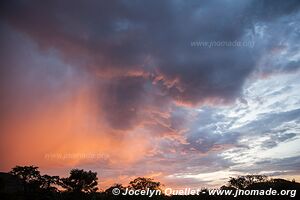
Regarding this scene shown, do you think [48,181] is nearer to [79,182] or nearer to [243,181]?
[79,182]

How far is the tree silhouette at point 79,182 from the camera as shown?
2672 inches

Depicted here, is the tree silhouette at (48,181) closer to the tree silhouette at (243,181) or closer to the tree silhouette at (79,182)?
the tree silhouette at (79,182)

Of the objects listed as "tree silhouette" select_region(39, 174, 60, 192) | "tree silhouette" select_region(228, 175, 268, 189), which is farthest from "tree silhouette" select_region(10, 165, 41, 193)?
"tree silhouette" select_region(228, 175, 268, 189)

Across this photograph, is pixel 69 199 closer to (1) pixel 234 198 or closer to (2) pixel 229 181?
(1) pixel 234 198

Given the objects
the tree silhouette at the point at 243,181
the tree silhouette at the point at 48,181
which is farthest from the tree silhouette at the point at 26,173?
the tree silhouette at the point at 243,181

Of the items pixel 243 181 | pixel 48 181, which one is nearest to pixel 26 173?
pixel 48 181

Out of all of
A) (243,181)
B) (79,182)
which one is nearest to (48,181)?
(79,182)

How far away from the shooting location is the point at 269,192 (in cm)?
4644

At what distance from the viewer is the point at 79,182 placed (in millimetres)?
69250

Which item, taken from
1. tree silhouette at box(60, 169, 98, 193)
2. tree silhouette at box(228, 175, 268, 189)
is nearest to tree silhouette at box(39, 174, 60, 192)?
tree silhouette at box(60, 169, 98, 193)

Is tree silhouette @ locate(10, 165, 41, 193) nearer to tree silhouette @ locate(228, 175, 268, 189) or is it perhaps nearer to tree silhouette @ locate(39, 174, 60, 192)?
tree silhouette @ locate(39, 174, 60, 192)

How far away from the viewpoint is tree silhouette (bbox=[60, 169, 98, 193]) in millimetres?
67875

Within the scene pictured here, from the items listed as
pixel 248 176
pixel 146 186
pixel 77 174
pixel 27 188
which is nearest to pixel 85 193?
pixel 77 174

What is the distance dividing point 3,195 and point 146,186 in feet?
142
